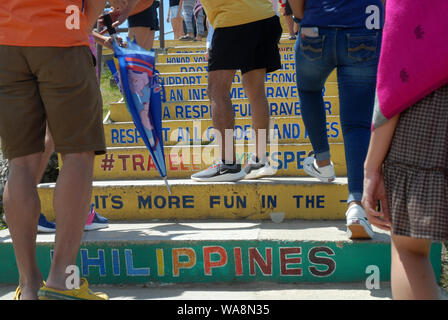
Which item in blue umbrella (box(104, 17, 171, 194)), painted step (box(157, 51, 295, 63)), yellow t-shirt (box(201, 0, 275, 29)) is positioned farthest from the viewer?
painted step (box(157, 51, 295, 63))

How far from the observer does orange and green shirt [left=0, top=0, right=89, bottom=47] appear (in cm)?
190

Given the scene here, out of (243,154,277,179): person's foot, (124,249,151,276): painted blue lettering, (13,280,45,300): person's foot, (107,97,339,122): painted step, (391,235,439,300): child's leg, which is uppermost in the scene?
(107,97,339,122): painted step

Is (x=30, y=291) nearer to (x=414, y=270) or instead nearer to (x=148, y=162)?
(x=414, y=270)

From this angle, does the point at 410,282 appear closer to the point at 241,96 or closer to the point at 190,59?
the point at 241,96

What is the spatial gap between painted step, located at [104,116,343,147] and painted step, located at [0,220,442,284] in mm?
1515

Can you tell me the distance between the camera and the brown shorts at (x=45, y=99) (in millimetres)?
1927

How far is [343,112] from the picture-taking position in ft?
8.22

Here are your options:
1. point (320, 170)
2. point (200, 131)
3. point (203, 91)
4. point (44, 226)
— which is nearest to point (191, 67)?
point (203, 91)

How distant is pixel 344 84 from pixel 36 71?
1.43 m

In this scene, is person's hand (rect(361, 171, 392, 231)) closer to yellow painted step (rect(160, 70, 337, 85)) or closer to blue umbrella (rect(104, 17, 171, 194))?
blue umbrella (rect(104, 17, 171, 194))
